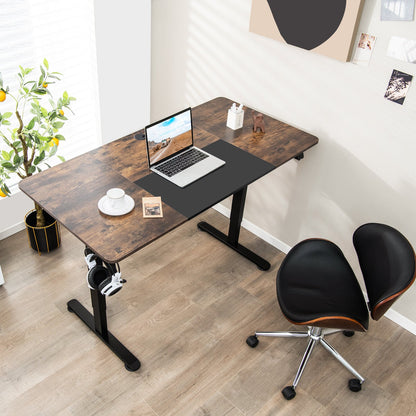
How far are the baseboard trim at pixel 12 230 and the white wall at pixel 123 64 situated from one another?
0.86m

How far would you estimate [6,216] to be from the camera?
3.27 meters

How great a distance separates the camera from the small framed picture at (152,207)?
Result: 2.28 m

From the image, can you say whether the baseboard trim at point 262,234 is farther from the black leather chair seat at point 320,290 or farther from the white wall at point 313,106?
the black leather chair seat at point 320,290

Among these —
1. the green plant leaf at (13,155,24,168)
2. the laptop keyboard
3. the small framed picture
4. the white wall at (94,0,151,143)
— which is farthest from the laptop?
the white wall at (94,0,151,143)

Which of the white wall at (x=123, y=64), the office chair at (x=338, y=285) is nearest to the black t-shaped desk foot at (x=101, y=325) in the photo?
the office chair at (x=338, y=285)

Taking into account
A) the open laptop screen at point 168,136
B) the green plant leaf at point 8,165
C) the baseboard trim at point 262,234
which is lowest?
the baseboard trim at point 262,234

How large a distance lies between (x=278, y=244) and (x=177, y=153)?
115 cm

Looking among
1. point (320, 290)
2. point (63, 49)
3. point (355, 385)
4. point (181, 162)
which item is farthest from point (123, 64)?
point (355, 385)

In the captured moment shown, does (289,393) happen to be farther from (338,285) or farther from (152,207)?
(152,207)

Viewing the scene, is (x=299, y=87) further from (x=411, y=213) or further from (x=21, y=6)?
(x=21, y=6)

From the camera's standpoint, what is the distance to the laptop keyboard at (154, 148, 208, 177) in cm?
255

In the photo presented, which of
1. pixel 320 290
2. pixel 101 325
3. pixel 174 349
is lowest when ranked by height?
pixel 174 349

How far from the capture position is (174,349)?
2730 mm

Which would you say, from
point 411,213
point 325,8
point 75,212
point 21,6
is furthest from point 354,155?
point 21,6
